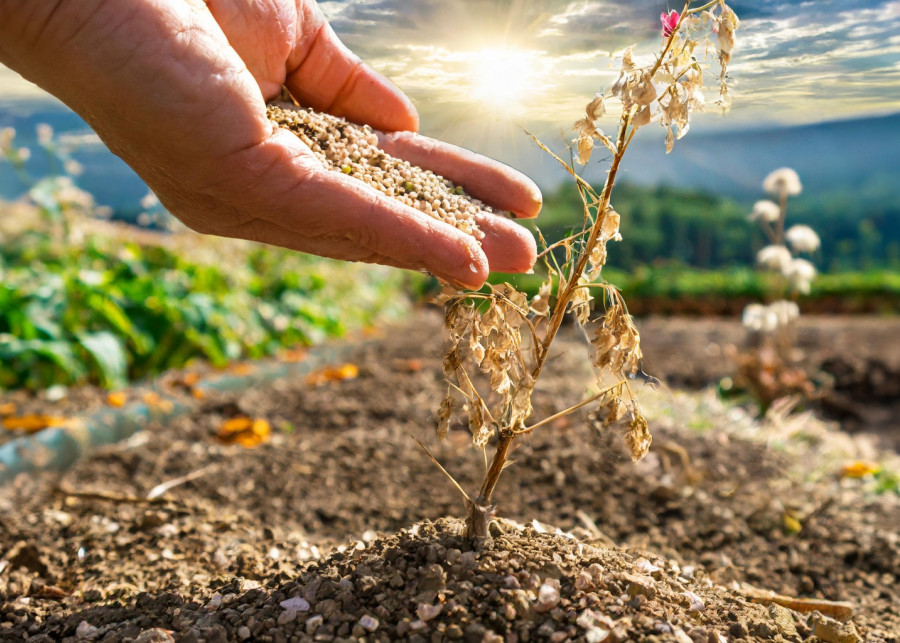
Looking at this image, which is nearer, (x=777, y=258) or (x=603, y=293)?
(x=603, y=293)

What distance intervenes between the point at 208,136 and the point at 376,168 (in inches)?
17.3

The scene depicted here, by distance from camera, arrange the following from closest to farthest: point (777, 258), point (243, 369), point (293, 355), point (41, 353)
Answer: point (41, 353) < point (777, 258) < point (243, 369) < point (293, 355)

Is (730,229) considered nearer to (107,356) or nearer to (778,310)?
(778,310)

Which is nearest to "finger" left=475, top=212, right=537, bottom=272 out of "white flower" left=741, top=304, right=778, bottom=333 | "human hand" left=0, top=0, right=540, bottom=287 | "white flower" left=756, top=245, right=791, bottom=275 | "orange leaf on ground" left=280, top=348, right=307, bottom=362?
"human hand" left=0, top=0, right=540, bottom=287

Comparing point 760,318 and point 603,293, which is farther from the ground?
point 603,293

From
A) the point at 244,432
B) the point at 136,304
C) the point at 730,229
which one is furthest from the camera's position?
the point at 730,229

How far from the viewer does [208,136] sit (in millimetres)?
1707

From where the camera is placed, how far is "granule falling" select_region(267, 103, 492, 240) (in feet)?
6.05

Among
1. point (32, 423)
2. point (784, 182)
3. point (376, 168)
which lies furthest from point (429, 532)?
point (784, 182)

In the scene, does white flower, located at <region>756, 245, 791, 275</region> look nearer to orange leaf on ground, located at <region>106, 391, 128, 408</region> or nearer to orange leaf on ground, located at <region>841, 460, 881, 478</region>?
orange leaf on ground, located at <region>841, 460, 881, 478</region>

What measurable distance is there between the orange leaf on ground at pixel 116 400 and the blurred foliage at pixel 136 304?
354 millimetres

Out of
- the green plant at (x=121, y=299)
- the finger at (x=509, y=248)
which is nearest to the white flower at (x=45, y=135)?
the green plant at (x=121, y=299)

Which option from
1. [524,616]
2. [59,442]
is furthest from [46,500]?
[524,616]

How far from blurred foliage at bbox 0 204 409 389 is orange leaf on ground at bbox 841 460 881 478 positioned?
378cm
